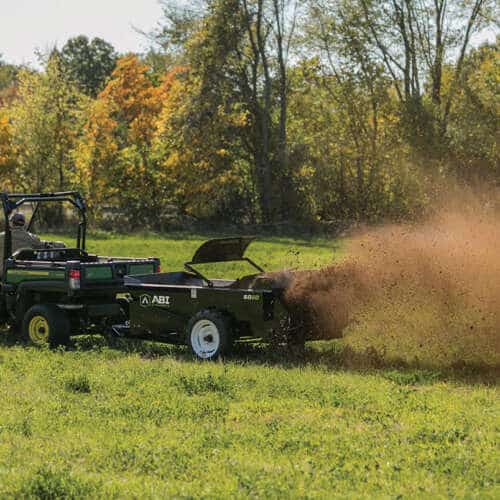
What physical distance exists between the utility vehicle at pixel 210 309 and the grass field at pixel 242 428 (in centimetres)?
47

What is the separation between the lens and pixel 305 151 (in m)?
45.2

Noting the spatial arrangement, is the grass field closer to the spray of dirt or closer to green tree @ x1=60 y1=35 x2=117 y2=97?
the spray of dirt

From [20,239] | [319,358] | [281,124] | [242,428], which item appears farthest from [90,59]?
[242,428]

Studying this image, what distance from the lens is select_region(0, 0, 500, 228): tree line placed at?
40.3 m

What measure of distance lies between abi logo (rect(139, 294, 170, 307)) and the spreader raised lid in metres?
0.68

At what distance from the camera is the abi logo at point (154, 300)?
43.0 feet

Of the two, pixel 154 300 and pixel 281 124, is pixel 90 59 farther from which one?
pixel 154 300

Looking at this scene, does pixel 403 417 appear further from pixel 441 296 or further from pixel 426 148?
pixel 426 148

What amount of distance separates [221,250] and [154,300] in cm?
122

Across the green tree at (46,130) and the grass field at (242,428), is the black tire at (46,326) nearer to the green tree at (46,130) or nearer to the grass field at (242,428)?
the grass field at (242,428)

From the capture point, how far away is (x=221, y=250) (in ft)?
43.6

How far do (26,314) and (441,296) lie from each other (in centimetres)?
631

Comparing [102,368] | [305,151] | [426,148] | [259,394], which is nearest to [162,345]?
[102,368]

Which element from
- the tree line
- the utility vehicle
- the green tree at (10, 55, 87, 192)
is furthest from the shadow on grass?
the green tree at (10, 55, 87, 192)
